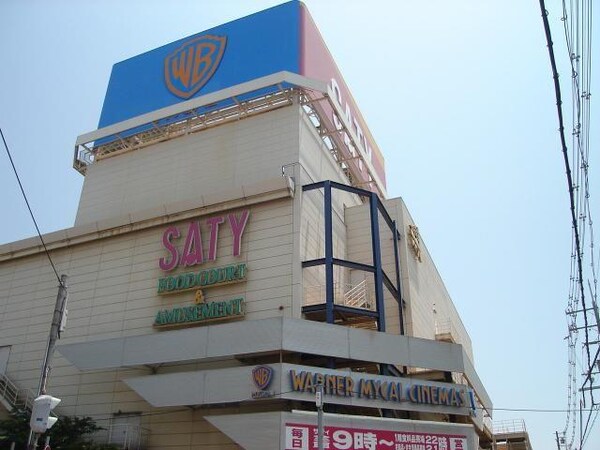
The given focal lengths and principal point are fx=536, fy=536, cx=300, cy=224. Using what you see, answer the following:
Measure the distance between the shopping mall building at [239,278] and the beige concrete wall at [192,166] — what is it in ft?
0.35

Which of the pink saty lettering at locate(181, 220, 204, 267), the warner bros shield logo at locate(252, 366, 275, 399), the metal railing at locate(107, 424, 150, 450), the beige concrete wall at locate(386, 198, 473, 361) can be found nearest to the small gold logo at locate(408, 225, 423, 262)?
the beige concrete wall at locate(386, 198, 473, 361)

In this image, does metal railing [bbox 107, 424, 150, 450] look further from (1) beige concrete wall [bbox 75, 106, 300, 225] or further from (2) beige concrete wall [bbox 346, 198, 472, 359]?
(1) beige concrete wall [bbox 75, 106, 300, 225]

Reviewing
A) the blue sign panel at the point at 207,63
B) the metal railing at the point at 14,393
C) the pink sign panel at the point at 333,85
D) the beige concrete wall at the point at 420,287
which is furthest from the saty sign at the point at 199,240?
the blue sign panel at the point at 207,63

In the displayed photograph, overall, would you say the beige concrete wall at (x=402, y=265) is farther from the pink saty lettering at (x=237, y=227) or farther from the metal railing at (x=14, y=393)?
the metal railing at (x=14, y=393)

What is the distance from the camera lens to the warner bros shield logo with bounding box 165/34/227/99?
4188 centimetres

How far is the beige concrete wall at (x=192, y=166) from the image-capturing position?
35.7 metres

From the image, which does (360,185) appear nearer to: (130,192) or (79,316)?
(130,192)

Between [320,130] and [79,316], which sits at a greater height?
[320,130]

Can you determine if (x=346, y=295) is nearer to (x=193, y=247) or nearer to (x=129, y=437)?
(x=193, y=247)

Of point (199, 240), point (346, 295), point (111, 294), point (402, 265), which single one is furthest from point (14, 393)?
point (402, 265)

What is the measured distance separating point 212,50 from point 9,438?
30.6 m

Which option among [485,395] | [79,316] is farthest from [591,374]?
[79,316]

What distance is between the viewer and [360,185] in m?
45.6

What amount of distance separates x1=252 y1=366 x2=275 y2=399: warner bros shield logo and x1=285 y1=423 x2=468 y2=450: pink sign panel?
1696 mm
